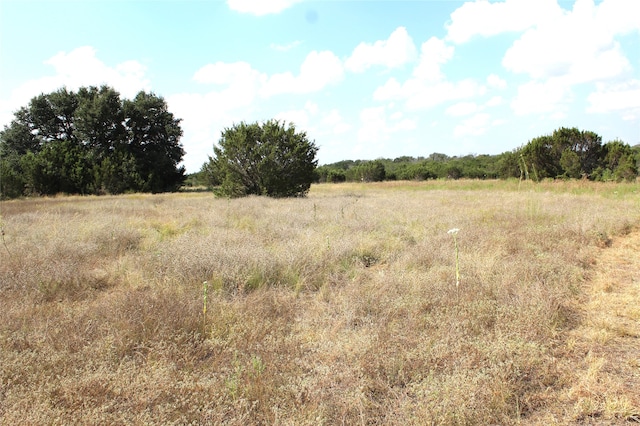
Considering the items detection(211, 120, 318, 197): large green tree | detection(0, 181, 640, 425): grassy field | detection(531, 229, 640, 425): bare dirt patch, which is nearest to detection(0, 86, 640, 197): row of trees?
detection(211, 120, 318, 197): large green tree

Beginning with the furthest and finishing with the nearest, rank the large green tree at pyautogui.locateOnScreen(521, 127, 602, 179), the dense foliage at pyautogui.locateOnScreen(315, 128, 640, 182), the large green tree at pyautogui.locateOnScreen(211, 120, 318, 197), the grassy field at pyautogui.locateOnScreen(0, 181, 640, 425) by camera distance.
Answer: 1. the large green tree at pyautogui.locateOnScreen(521, 127, 602, 179)
2. the dense foliage at pyautogui.locateOnScreen(315, 128, 640, 182)
3. the large green tree at pyautogui.locateOnScreen(211, 120, 318, 197)
4. the grassy field at pyautogui.locateOnScreen(0, 181, 640, 425)

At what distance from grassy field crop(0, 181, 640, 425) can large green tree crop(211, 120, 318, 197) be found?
458 inches

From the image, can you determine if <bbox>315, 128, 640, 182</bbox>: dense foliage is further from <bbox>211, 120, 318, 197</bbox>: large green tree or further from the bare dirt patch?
the bare dirt patch

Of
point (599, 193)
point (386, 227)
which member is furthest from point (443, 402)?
point (599, 193)

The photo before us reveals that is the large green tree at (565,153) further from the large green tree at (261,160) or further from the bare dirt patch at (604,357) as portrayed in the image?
the bare dirt patch at (604,357)

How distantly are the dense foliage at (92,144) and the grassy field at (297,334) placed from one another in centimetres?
2639

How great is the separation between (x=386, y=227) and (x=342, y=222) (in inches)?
44.5

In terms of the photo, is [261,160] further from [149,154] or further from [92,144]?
[92,144]

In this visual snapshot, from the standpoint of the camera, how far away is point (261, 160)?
17.3 meters

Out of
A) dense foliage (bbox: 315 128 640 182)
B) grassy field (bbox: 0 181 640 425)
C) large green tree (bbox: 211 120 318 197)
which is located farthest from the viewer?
dense foliage (bbox: 315 128 640 182)

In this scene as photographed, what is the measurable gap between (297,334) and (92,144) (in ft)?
113

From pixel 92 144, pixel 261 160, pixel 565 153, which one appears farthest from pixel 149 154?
pixel 565 153

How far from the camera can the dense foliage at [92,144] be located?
2833 centimetres

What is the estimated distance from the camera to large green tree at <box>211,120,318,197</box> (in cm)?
1738
